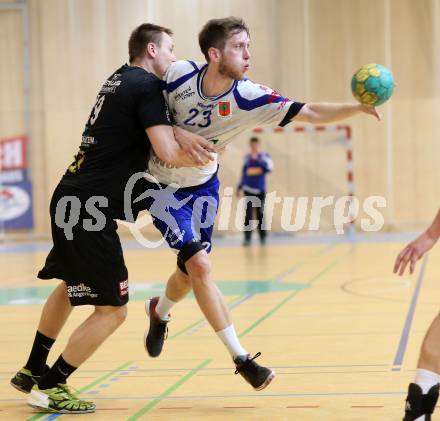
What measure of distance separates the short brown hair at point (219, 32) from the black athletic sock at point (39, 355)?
79.5 inches

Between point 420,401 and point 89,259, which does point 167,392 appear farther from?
point 420,401

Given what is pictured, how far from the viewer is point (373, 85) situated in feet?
16.4

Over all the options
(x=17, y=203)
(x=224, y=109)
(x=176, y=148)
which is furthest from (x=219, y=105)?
(x=17, y=203)

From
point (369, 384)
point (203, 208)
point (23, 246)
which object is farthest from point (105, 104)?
point (23, 246)

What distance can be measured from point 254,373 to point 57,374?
3.81 feet

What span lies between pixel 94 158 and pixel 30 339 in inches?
123

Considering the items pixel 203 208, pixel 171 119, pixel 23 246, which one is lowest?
pixel 23 246

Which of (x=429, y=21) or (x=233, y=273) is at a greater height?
(x=429, y=21)

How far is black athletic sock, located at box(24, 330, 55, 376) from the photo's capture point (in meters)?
5.42

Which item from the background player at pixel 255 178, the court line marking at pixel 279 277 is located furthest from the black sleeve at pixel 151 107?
the background player at pixel 255 178

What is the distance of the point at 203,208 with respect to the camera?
19.1 ft

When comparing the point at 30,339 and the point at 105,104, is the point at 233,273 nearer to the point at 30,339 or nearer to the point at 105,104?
the point at 30,339

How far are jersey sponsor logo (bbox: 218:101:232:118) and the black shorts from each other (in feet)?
3.20

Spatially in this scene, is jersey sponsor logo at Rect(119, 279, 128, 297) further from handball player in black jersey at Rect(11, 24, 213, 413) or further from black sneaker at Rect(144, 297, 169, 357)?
black sneaker at Rect(144, 297, 169, 357)
